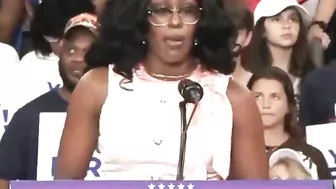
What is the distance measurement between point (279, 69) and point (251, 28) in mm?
275

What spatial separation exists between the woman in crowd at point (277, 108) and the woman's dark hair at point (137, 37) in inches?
32.9

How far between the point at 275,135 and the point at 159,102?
1.07 metres

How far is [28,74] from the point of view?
3262 millimetres

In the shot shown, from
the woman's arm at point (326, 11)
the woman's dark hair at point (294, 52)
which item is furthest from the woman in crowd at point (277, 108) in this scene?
the woman's arm at point (326, 11)

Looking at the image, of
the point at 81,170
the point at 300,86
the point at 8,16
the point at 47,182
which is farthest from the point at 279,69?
the point at 47,182

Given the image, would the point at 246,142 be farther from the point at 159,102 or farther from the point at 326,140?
the point at 326,140

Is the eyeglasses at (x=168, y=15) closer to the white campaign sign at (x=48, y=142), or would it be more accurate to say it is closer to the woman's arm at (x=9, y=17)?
the white campaign sign at (x=48, y=142)

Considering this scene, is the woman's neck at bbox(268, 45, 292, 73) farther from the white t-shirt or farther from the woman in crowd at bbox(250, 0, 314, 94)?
the white t-shirt

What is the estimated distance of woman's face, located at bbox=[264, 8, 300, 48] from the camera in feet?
11.1

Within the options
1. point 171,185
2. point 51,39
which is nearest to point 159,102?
point 171,185

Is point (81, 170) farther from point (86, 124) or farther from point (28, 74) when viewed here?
point (28, 74)

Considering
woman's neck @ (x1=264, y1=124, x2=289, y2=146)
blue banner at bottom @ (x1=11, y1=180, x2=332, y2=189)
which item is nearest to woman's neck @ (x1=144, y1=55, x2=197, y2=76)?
blue banner at bottom @ (x1=11, y1=180, x2=332, y2=189)

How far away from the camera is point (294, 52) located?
340cm

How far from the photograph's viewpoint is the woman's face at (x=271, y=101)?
2979mm
